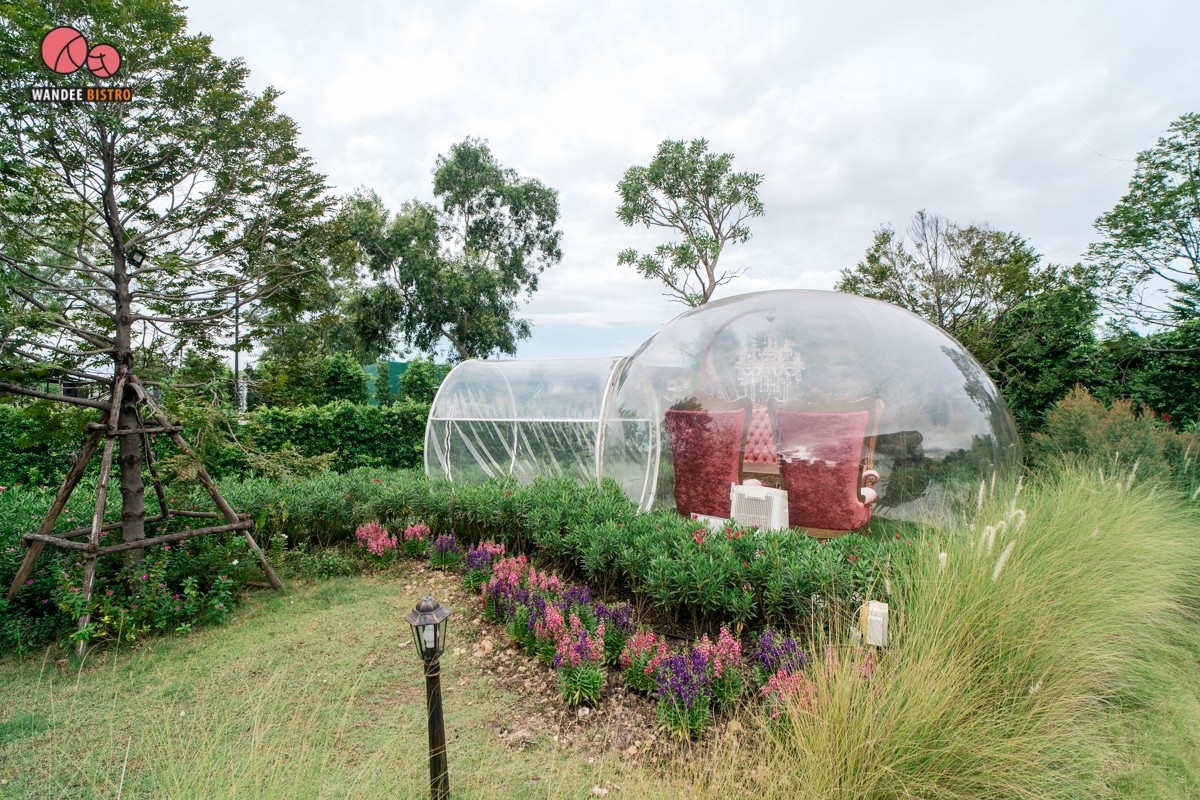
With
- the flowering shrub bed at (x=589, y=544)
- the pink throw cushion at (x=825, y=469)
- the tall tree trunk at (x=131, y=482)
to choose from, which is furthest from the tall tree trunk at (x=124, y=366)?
the pink throw cushion at (x=825, y=469)

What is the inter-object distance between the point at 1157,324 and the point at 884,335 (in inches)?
352

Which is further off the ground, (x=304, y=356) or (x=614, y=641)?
(x=304, y=356)

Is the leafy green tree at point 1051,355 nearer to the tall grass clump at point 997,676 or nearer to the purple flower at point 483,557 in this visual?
the tall grass clump at point 997,676

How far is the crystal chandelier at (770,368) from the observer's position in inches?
205

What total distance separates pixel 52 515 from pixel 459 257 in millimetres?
21662

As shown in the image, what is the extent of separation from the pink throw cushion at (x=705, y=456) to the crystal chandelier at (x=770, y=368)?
288mm

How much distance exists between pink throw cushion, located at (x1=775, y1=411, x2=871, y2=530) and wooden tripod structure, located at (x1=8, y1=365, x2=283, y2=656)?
466 centimetres

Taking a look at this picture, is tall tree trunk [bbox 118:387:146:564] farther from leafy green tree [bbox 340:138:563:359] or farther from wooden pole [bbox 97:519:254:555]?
leafy green tree [bbox 340:138:563:359]

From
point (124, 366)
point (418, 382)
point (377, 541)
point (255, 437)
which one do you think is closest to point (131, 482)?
point (124, 366)

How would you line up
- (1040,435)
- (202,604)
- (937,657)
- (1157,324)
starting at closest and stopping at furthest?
1. (937,657)
2. (202,604)
3. (1040,435)
4. (1157,324)

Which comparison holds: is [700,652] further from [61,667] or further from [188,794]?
[61,667]

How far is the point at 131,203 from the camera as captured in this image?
15.5 feet

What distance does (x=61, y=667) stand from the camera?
3.75 m

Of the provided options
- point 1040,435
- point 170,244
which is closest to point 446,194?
point 170,244
